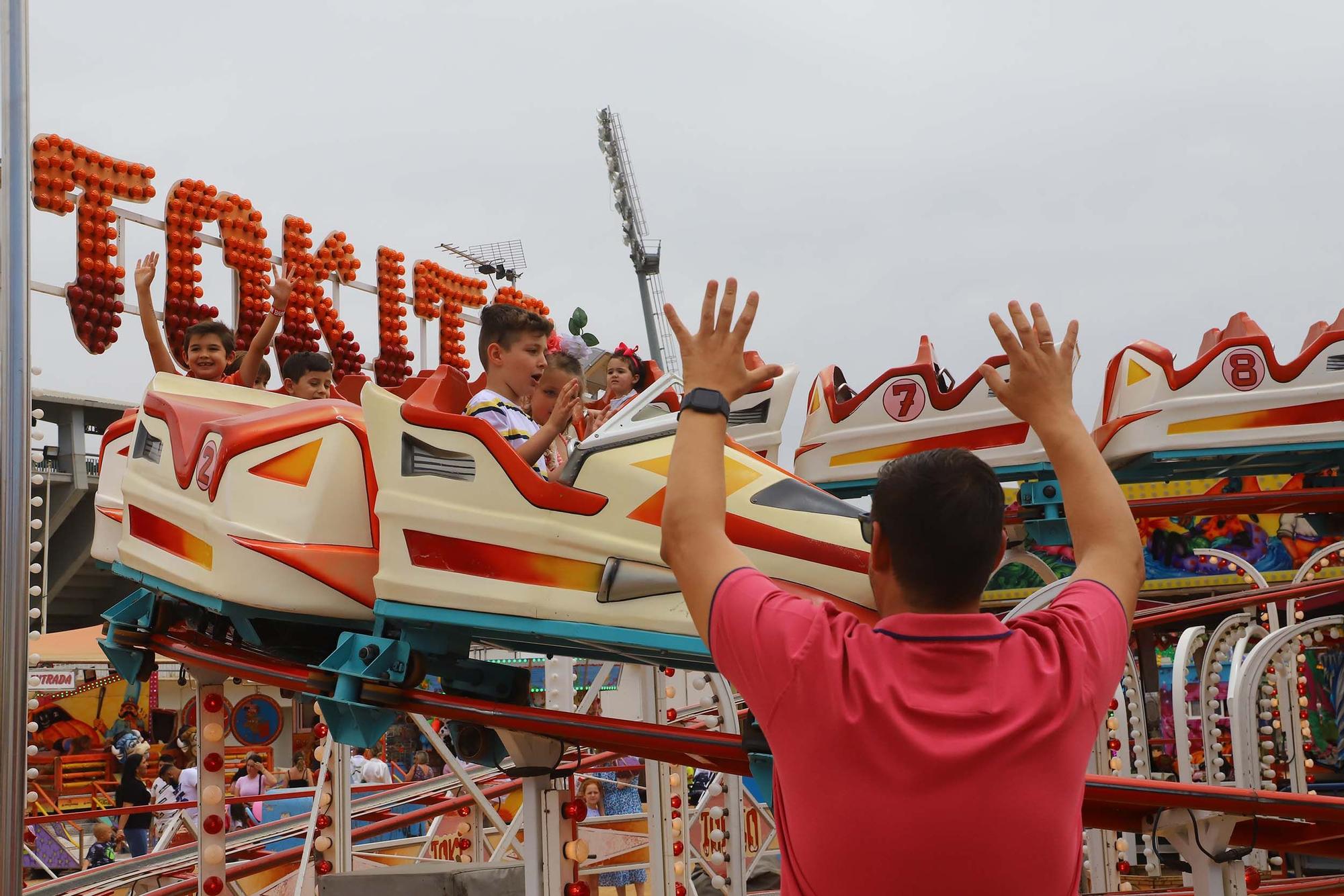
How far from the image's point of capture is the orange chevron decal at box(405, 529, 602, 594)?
101 inches

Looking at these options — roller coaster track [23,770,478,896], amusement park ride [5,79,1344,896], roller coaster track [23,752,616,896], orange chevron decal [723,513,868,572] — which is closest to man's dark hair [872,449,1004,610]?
amusement park ride [5,79,1344,896]

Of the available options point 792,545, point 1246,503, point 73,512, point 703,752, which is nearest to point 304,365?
point 703,752

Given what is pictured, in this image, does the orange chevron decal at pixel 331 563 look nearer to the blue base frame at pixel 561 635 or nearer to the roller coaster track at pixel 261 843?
the blue base frame at pixel 561 635

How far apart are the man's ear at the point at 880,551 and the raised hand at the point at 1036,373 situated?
29cm

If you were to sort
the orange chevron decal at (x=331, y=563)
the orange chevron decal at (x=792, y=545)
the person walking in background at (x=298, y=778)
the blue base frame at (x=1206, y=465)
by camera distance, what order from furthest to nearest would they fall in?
the person walking in background at (x=298, y=778), the blue base frame at (x=1206, y=465), the orange chevron decal at (x=331, y=563), the orange chevron decal at (x=792, y=545)

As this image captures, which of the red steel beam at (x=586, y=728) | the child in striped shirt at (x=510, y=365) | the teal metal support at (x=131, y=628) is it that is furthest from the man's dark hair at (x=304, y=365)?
the red steel beam at (x=586, y=728)

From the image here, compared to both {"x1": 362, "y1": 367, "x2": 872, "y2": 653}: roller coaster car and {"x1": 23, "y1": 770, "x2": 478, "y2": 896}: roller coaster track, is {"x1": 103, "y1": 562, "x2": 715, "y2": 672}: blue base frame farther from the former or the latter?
{"x1": 23, "y1": 770, "x2": 478, "y2": 896}: roller coaster track

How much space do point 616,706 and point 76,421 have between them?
22.3m

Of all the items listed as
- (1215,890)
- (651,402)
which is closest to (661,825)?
(651,402)

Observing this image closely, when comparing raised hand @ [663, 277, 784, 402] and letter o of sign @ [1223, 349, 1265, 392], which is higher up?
letter o of sign @ [1223, 349, 1265, 392]

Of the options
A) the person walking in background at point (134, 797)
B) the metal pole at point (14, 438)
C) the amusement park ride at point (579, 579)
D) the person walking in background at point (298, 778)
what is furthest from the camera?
the person walking in background at point (298, 778)

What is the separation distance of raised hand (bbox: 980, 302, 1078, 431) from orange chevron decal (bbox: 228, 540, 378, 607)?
2005 millimetres

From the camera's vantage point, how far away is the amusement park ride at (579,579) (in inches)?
98.0

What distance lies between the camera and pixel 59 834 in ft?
32.7
